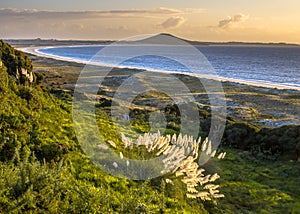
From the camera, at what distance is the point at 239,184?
36.2 feet

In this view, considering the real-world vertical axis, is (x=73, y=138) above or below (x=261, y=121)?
above

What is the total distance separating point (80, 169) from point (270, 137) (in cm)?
1059

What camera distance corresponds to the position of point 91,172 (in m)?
7.68

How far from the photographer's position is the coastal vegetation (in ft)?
17.9

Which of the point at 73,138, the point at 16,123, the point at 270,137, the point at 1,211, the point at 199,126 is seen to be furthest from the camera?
the point at 199,126

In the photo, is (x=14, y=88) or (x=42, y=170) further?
(x=14, y=88)

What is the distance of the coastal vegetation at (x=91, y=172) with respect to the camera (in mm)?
5445

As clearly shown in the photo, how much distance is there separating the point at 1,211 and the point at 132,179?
3.67 metres

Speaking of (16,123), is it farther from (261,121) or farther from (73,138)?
(261,121)

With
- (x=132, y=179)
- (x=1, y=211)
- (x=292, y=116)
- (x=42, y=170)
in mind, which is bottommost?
(x=292, y=116)

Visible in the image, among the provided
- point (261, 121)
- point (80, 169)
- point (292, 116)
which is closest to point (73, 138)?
point (80, 169)

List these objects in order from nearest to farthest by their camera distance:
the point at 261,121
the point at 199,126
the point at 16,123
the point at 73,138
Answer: the point at 16,123 < the point at 73,138 < the point at 199,126 < the point at 261,121

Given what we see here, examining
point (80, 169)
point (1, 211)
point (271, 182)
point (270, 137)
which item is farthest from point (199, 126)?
point (1, 211)

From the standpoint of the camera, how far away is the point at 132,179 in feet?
26.5
